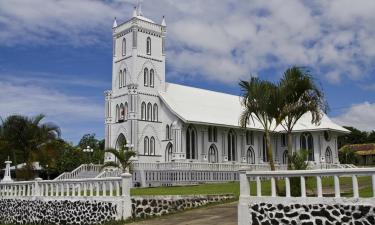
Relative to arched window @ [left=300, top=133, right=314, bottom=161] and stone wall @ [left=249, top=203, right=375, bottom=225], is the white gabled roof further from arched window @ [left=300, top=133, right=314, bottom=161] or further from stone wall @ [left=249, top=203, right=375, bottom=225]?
stone wall @ [left=249, top=203, right=375, bottom=225]

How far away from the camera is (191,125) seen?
47.7m

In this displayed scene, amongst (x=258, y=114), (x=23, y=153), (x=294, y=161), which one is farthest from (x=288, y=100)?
(x=23, y=153)

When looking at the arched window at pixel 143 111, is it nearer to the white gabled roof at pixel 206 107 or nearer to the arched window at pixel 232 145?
the white gabled roof at pixel 206 107

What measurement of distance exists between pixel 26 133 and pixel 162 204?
57.3 ft

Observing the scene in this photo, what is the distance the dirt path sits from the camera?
15570 mm

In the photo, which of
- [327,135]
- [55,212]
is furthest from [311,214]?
[327,135]

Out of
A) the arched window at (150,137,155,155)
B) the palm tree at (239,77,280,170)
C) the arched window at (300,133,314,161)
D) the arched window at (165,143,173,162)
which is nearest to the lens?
the palm tree at (239,77,280,170)

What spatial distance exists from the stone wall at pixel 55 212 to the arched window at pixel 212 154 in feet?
89.3

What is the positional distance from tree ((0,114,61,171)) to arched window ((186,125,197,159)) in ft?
53.5

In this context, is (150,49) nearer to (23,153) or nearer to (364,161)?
(23,153)

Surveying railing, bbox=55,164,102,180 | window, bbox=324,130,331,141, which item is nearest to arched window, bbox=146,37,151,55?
railing, bbox=55,164,102,180

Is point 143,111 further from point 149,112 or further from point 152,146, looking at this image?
point 152,146

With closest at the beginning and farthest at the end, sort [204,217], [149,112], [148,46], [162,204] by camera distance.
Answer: [204,217], [162,204], [149,112], [148,46]

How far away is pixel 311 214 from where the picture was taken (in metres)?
11.9
